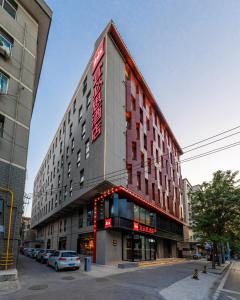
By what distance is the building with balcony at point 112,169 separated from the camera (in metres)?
22.8

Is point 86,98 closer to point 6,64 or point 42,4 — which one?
point 42,4

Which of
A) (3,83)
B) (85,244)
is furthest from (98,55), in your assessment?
(85,244)

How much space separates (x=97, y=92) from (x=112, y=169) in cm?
926

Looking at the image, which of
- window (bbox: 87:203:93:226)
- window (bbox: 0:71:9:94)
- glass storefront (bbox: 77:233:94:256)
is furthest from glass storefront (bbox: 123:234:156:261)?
window (bbox: 0:71:9:94)

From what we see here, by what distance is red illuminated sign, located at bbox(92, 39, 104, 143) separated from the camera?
24.2m

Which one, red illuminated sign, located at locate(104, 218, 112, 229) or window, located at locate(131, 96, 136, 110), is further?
window, located at locate(131, 96, 136, 110)

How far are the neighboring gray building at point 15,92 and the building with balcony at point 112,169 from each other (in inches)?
315

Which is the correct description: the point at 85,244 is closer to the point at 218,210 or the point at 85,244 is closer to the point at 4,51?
the point at 218,210

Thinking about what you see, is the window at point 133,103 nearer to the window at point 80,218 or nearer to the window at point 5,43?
the window at point 80,218

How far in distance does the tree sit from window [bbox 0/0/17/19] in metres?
25.2

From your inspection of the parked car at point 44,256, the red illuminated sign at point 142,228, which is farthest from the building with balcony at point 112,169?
the parked car at point 44,256

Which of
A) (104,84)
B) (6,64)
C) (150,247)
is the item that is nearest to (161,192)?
(150,247)

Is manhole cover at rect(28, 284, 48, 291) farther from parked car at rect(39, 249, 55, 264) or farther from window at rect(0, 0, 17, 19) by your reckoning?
window at rect(0, 0, 17, 19)

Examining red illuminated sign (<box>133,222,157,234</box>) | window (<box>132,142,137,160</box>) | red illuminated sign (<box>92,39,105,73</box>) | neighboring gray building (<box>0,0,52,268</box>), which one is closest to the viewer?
neighboring gray building (<box>0,0,52,268</box>)
